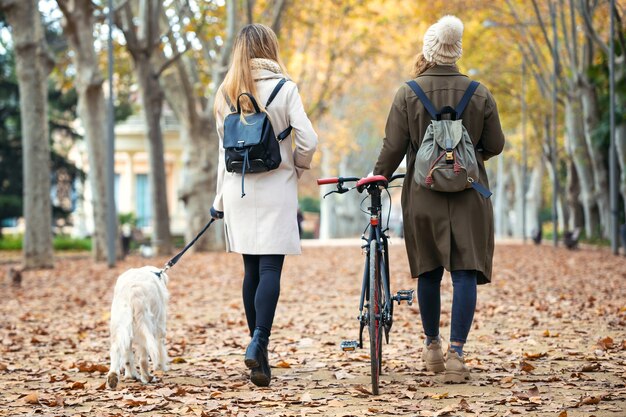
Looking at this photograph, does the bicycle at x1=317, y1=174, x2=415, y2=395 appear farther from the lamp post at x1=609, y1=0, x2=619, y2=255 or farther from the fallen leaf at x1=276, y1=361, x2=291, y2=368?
the lamp post at x1=609, y1=0, x2=619, y2=255

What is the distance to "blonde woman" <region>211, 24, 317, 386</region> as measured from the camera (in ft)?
21.3

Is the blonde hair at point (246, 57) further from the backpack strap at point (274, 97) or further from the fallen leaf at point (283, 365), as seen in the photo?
the fallen leaf at point (283, 365)

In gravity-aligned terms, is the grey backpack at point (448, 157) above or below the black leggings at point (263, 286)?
above

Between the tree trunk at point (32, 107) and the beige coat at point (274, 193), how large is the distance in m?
14.6

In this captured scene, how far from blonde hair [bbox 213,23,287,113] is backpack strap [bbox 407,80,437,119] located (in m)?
0.89

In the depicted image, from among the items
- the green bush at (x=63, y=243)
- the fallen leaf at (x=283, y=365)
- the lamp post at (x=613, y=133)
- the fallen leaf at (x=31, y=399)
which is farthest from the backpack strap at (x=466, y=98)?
the green bush at (x=63, y=243)

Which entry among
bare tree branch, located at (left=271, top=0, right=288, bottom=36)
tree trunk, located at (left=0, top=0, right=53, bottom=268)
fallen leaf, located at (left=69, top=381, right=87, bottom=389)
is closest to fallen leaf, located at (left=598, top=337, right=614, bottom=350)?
fallen leaf, located at (left=69, top=381, right=87, bottom=389)

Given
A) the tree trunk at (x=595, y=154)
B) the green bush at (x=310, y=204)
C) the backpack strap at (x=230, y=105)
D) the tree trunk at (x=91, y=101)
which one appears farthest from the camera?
the green bush at (x=310, y=204)

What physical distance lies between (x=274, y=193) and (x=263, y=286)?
22.4 inches

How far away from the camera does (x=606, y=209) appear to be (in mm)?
30047

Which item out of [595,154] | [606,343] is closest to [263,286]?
[606,343]

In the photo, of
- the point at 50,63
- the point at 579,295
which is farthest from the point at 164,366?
the point at 50,63

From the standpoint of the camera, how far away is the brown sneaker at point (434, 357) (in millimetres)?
6703

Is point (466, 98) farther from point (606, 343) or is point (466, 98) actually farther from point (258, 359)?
point (606, 343)
